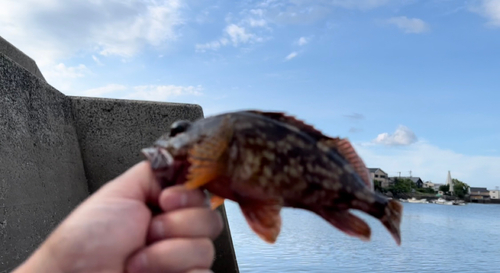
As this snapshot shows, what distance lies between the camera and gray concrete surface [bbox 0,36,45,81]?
5457 millimetres

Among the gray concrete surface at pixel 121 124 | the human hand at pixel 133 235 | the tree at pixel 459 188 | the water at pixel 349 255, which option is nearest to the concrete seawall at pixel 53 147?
the gray concrete surface at pixel 121 124

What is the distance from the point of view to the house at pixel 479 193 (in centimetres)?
12474

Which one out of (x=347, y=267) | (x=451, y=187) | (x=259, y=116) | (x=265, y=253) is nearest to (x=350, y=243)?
(x=347, y=267)

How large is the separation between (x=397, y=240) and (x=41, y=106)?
13.8ft

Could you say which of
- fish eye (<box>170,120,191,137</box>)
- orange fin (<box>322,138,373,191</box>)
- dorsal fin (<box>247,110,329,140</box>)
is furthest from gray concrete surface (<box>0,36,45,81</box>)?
orange fin (<box>322,138,373,191</box>)

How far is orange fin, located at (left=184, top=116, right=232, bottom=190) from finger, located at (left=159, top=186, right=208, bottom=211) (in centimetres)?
8

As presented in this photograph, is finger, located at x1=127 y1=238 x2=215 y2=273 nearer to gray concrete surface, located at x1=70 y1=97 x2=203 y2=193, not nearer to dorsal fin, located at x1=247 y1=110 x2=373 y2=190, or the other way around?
dorsal fin, located at x1=247 y1=110 x2=373 y2=190

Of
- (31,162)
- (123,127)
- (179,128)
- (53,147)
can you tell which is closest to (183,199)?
(179,128)

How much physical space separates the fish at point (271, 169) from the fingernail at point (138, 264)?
12.3 inches

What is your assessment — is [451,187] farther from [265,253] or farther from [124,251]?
[124,251]

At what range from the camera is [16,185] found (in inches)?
156

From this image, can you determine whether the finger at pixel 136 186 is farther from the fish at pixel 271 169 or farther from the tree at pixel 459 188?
the tree at pixel 459 188

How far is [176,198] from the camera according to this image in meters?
1.67

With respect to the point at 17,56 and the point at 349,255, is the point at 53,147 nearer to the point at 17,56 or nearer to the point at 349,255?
the point at 17,56
